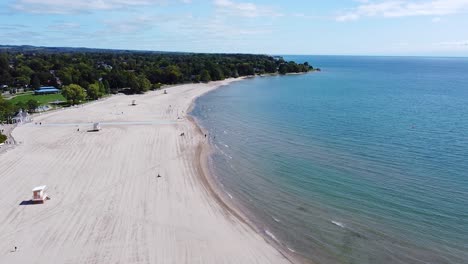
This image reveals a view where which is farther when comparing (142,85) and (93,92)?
(142,85)

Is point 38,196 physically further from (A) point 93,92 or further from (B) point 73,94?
(A) point 93,92

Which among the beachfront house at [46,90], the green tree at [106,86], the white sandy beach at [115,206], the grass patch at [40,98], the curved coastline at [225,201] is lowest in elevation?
the curved coastline at [225,201]

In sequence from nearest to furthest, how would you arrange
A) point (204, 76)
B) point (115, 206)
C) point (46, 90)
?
point (115, 206), point (46, 90), point (204, 76)

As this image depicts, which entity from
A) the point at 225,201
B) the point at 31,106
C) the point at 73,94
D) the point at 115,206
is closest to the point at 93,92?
the point at 73,94

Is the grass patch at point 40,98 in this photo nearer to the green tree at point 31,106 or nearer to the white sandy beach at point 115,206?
the green tree at point 31,106

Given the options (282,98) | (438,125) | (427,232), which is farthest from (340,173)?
(282,98)

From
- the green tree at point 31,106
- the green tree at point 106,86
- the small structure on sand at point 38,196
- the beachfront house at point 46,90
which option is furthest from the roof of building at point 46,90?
the small structure on sand at point 38,196

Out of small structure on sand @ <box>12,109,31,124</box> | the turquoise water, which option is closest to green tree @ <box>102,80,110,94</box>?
small structure on sand @ <box>12,109,31,124</box>
